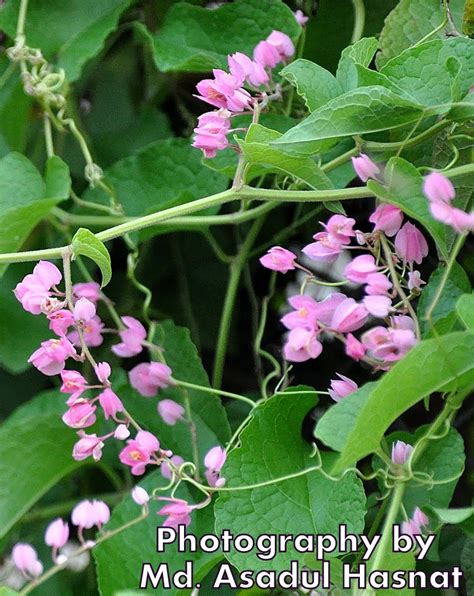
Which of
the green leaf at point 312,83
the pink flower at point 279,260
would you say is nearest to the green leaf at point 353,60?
the green leaf at point 312,83

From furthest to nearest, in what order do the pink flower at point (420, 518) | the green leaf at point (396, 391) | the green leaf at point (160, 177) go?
the green leaf at point (160, 177) < the pink flower at point (420, 518) < the green leaf at point (396, 391)

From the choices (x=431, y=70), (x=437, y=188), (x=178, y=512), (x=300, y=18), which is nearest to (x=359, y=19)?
(x=300, y=18)

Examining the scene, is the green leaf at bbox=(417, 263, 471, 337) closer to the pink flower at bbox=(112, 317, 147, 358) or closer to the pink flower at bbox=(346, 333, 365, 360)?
the pink flower at bbox=(346, 333, 365, 360)

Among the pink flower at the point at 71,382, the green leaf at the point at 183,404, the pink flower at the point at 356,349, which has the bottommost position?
the green leaf at the point at 183,404

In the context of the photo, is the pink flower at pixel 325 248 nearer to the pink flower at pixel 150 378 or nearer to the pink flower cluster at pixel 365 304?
the pink flower cluster at pixel 365 304

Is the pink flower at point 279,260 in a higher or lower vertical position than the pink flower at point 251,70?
lower

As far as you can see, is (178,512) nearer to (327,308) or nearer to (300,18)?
(327,308)
